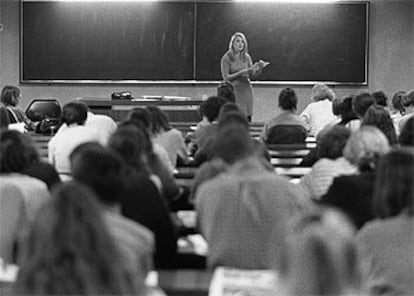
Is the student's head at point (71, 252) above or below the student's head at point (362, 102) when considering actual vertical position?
below

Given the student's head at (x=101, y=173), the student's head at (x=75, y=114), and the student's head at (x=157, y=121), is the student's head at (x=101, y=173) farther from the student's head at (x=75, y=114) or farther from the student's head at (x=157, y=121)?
the student's head at (x=75, y=114)

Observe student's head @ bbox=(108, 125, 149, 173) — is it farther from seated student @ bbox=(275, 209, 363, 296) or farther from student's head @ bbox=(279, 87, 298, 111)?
student's head @ bbox=(279, 87, 298, 111)

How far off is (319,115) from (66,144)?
4.41 meters

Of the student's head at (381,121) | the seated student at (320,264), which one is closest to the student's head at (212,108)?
the student's head at (381,121)

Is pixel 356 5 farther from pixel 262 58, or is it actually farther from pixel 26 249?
pixel 26 249

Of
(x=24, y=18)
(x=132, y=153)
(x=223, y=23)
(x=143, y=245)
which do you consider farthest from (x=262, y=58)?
(x=143, y=245)

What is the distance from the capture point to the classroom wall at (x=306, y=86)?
13281 mm

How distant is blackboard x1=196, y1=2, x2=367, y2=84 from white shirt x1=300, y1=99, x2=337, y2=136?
10.3ft

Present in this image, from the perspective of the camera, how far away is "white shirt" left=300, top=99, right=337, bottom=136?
32.7ft

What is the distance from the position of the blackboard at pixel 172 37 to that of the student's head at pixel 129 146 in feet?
29.5

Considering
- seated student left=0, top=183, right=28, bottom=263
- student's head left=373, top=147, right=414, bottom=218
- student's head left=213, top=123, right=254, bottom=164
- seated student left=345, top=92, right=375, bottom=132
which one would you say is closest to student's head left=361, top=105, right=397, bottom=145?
seated student left=345, top=92, right=375, bottom=132

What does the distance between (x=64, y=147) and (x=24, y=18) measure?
7.37 metres

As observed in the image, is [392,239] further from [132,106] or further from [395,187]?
[132,106]

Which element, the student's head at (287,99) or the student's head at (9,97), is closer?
the student's head at (287,99)
